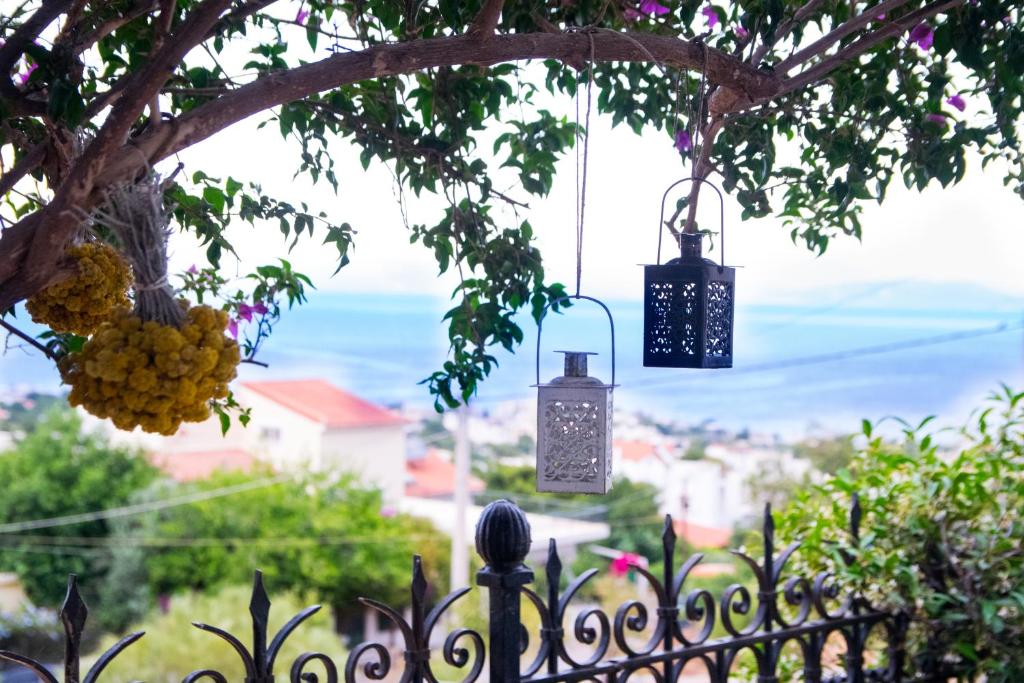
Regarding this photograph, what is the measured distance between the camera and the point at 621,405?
2198cm

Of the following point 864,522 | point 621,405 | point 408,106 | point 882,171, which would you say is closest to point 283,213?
point 408,106

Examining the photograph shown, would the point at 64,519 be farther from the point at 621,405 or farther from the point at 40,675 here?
the point at 40,675

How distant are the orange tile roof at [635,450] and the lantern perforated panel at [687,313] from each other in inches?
694

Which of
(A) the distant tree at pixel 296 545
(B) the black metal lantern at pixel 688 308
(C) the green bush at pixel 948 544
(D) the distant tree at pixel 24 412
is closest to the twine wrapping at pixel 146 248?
(B) the black metal lantern at pixel 688 308

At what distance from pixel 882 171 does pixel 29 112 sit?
140cm

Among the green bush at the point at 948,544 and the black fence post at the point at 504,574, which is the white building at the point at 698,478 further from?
the black fence post at the point at 504,574

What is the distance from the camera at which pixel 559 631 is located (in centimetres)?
157

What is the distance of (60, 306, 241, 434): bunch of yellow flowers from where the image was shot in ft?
3.34

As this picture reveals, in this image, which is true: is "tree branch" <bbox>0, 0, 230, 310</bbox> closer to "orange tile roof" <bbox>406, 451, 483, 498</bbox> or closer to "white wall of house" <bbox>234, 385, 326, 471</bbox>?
"white wall of house" <bbox>234, 385, 326, 471</bbox>

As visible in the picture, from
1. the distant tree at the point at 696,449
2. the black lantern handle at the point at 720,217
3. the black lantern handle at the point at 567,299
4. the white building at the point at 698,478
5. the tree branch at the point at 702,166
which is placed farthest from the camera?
the distant tree at the point at 696,449

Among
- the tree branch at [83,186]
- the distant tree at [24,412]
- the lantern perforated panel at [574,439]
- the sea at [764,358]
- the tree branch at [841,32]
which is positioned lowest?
the lantern perforated panel at [574,439]

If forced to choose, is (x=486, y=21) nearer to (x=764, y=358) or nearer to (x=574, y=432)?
(x=574, y=432)

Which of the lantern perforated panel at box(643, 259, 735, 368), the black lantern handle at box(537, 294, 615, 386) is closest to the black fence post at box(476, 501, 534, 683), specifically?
the black lantern handle at box(537, 294, 615, 386)

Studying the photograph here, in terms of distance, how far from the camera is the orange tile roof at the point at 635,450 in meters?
19.0
